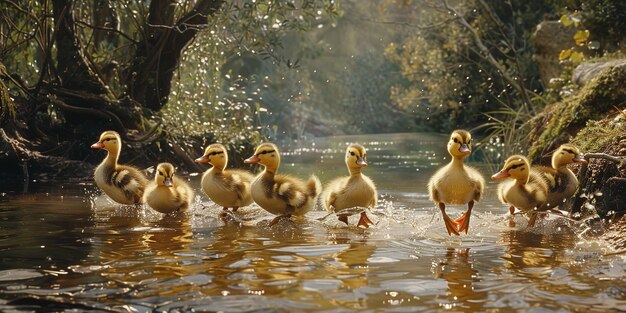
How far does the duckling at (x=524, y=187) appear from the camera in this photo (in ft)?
30.2

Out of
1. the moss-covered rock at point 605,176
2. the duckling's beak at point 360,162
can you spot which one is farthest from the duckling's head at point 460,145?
the moss-covered rock at point 605,176

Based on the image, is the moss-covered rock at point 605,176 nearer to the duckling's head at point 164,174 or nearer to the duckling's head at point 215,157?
the duckling's head at point 215,157

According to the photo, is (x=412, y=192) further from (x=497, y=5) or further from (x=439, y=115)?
(x=439, y=115)

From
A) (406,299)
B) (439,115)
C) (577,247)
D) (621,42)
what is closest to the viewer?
(406,299)

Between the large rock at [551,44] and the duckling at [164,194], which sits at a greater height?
the large rock at [551,44]

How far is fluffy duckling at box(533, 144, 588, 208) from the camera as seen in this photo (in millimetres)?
9367

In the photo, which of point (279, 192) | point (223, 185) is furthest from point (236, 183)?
point (279, 192)

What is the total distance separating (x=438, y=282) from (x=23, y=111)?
10.6m

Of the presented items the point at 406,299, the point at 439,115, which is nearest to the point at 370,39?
the point at 439,115

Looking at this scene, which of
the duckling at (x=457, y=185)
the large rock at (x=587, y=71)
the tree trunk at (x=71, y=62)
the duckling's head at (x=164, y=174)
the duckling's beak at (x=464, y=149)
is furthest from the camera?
the tree trunk at (x=71, y=62)

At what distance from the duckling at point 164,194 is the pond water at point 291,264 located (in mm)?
156

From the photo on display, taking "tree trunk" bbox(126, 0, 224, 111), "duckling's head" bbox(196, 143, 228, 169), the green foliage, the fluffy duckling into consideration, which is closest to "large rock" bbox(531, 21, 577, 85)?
the green foliage

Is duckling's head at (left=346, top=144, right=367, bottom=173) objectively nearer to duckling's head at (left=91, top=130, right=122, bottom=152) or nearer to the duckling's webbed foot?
the duckling's webbed foot

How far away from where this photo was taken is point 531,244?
8.28m
